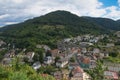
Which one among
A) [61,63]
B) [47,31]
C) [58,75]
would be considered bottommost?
[58,75]

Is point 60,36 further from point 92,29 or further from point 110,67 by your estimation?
point 110,67

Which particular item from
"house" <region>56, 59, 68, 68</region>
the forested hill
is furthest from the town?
the forested hill

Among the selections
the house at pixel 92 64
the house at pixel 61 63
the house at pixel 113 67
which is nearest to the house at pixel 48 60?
the house at pixel 61 63

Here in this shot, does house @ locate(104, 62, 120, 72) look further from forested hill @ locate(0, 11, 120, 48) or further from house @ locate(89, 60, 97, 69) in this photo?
forested hill @ locate(0, 11, 120, 48)

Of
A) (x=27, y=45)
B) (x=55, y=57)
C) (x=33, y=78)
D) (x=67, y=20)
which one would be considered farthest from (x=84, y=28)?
(x=33, y=78)

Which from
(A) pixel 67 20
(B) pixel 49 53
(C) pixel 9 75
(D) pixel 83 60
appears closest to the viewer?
A: (C) pixel 9 75

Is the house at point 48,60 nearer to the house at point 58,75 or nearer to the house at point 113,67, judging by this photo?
the house at point 58,75

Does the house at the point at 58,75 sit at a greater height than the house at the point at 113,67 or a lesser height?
greater

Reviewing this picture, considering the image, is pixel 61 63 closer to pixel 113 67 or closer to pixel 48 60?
pixel 48 60

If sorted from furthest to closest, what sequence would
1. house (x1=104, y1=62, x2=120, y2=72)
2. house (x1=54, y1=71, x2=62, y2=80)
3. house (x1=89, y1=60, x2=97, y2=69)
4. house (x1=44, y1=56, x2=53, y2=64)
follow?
house (x1=44, y1=56, x2=53, y2=64), house (x1=89, y1=60, x2=97, y2=69), house (x1=104, y1=62, x2=120, y2=72), house (x1=54, y1=71, x2=62, y2=80)

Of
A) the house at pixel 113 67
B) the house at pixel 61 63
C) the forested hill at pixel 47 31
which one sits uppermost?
the forested hill at pixel 47 31

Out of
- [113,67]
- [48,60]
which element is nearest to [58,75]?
[113,67]
